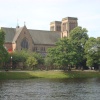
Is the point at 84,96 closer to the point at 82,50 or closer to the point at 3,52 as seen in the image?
the point at 3,52

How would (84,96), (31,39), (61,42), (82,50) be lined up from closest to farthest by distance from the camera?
1. (84,96)
2. (61,42)
3. (82,50)
4. (31,39)

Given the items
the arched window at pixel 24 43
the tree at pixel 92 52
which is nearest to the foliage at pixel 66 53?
the tree at pixel 92 52

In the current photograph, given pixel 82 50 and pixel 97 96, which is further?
pixel 82 50

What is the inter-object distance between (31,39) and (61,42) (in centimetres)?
4146

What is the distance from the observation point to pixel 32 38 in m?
158

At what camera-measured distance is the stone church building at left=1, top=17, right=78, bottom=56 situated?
490 feet

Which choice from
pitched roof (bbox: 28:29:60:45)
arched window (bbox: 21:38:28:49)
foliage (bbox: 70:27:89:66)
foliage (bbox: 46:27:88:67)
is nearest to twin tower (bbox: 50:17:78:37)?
pitched roof (bbox: 28:29:60:45)

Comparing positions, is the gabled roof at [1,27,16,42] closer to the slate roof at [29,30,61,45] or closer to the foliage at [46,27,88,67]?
the slate roof at [29,30,61,45]

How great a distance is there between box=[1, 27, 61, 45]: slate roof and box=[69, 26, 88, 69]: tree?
102ft

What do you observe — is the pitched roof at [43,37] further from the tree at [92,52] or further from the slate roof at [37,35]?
Answer: the tree at [92,52]

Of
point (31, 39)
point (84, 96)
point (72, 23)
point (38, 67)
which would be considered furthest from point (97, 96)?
point (72, 23)

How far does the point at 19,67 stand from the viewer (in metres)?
125

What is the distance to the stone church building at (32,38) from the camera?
149250 mm

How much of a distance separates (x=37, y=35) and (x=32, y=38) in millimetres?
5850
